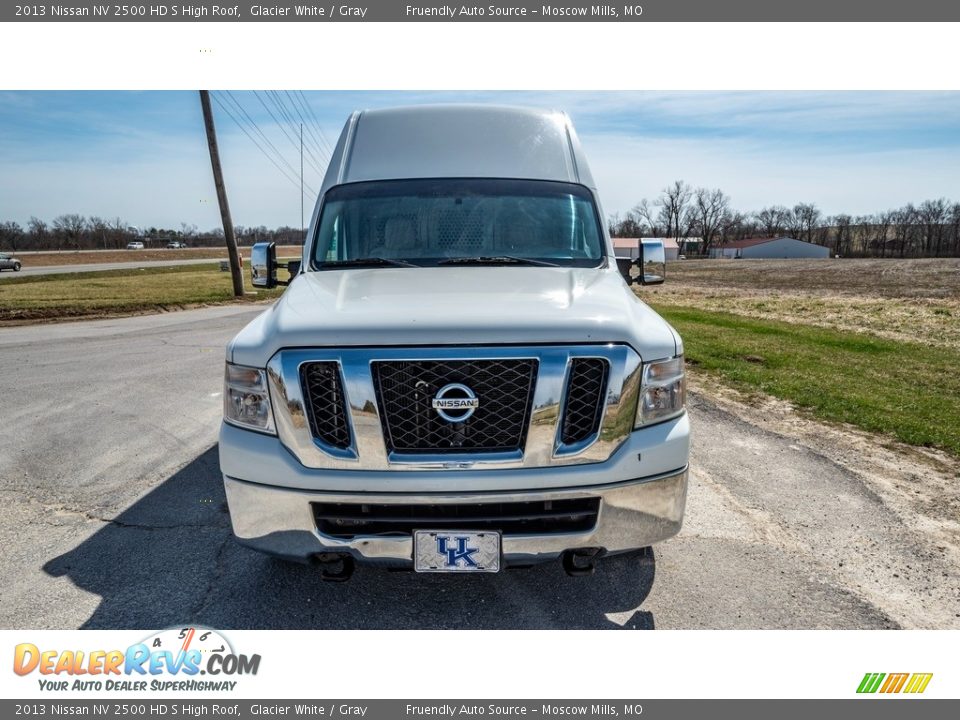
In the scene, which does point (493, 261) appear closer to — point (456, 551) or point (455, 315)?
point (455, 315)

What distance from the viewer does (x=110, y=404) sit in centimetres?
660

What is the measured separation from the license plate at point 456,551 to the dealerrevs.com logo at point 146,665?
2.81 feet

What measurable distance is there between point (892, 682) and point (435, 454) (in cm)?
213

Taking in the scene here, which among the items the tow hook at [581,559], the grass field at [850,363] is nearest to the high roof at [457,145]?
the tow hook at [581,559]

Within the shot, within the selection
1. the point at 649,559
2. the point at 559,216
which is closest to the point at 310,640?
the point at 649,559

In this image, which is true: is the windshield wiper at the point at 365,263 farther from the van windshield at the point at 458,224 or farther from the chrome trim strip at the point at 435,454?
the chrome trim strip at the point at 435,454

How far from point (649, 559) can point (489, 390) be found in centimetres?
156

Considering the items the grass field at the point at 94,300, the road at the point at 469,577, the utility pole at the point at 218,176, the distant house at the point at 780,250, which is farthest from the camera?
the distant house at the point at 780,250

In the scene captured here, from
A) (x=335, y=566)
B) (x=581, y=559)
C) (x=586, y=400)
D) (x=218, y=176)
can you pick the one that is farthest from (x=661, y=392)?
(x=218, y=176)

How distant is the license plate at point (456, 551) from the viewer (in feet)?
8.29

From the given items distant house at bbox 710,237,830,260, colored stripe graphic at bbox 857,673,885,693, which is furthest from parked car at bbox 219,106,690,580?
distant house at bbox 710,237,830,260

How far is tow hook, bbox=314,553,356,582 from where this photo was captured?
8.71 ft

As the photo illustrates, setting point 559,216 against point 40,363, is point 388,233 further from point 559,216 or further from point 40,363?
point 40,363

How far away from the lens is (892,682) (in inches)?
100
